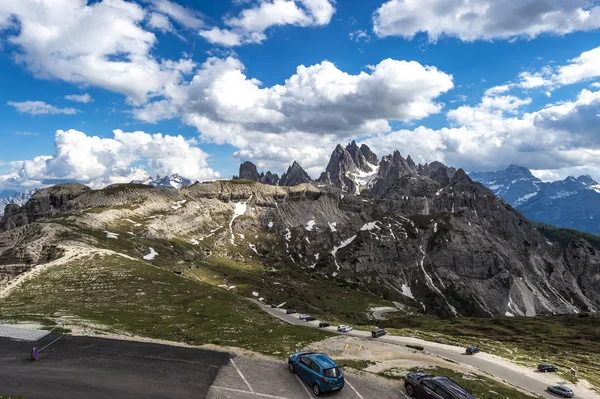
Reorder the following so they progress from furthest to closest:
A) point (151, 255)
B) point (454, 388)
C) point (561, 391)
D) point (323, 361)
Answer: point (151, 255) → point (561, 391) → point (323, 361) → point (454, 388)

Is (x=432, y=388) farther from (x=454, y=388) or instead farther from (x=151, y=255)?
(x=151, y=255)

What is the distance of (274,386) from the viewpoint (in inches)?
1127

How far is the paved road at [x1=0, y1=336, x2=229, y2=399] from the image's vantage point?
87.7 feet

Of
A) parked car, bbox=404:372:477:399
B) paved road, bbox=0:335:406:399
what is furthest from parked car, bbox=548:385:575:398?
paved road, bbox=0:335:406:399

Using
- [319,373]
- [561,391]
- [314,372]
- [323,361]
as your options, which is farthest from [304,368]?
[561,391]

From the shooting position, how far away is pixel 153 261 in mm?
140125

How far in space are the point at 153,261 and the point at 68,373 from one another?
117156 millimetres

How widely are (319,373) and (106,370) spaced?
60.0 ft

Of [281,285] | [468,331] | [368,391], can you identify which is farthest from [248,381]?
[281,285]

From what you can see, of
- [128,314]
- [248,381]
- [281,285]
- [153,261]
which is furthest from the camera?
[281,285]

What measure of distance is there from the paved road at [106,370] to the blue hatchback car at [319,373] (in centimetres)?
762

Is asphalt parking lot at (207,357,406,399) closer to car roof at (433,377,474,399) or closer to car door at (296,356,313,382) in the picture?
car door at (296,356,313,382)

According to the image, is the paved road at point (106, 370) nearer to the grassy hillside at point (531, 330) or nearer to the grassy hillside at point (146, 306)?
the grassy hillside at point (146, 306)

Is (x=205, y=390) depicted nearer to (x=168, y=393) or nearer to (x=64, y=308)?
(x=168, y=393)
